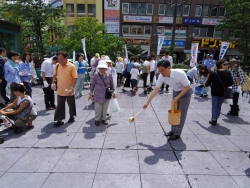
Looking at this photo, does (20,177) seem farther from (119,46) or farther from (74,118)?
(119,46)

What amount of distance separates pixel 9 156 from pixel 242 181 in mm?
3599

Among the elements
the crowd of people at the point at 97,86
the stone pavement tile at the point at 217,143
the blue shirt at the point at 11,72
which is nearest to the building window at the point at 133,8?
the crowd of people at the point at 97,86

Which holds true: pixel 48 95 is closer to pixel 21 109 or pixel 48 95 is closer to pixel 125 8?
pixel 21 109

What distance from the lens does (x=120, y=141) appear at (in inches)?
141

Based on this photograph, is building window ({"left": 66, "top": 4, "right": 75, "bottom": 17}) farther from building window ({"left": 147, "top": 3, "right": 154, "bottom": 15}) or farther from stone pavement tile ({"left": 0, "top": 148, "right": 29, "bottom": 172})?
stone pavement tile ({"left": 0, "top": 148, "right": 29, "bottom": 172})

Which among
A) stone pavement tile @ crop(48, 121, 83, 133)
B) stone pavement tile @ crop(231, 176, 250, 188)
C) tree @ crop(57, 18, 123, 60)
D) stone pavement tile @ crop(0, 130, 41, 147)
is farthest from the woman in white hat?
tree @ crop(57, 18, 123, 60)

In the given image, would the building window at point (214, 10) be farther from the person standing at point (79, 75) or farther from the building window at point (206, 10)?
the person standing at point (79, 75)

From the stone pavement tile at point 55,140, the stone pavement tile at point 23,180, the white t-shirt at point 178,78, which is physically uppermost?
the white t-shirt at point 178,78

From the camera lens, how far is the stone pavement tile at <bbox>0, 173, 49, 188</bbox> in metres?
2.36

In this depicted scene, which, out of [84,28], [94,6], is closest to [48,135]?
[84,28]

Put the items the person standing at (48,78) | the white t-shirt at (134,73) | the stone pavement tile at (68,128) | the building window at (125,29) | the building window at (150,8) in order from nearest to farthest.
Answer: the stone pavement tile at (68,128) → the person standing at (48,78) → the white t-shirt at (134,73) → the building window at (150,8) → the building window at (125,29)

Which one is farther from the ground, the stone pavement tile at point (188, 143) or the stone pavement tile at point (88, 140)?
the stone pavement tile at point (188, 143)

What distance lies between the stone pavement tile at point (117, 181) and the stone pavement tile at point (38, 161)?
78cm

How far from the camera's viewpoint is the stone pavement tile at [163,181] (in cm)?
240
